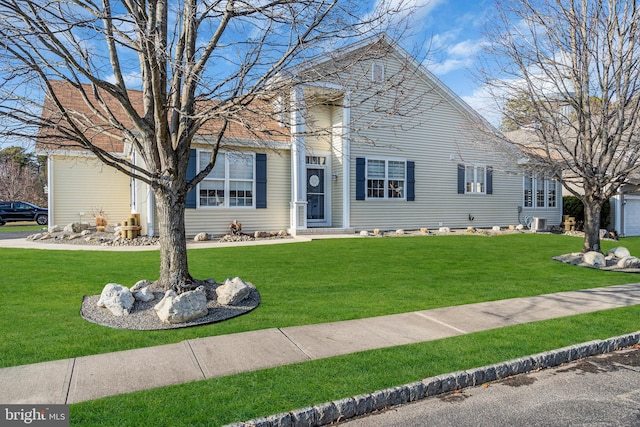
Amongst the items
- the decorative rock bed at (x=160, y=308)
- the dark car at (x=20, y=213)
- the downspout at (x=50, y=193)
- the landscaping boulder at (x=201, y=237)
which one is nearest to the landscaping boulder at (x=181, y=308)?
the decorative rock bed at (x=160, y=308)

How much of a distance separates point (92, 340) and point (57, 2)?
3823 millimetres

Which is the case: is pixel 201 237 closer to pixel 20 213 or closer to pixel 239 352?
pixel 239 352

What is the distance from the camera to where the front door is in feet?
50.2

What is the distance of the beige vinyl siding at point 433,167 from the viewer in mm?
15570

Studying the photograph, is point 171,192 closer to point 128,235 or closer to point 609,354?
point 609,354

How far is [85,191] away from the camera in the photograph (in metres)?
15.9

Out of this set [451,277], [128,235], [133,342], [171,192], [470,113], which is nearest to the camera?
[133,342]

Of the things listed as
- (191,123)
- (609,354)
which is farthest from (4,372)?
(609,354)

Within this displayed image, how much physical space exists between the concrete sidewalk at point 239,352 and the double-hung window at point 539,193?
14744 millimetres

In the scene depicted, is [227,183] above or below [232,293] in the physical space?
above

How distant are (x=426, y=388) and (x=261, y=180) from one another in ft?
36.7

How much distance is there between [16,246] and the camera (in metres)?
11.4

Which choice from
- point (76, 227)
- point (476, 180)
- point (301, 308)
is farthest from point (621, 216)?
point (76, 227)

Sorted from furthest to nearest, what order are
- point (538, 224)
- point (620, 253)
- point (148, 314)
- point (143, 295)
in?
point (538, 224), point (620, 253), point (143, 295), point (148, 314)
